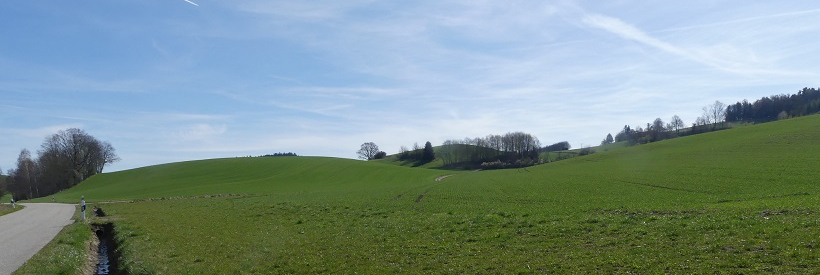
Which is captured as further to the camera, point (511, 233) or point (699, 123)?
point (699, 123)

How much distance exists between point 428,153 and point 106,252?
14610cm

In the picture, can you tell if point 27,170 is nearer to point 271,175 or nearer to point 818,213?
point 271,175

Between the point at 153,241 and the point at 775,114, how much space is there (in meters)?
174

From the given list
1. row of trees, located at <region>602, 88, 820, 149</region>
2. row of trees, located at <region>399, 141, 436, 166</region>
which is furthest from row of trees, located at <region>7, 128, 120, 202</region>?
row of trees, located at <region>602, 88, 820, 149</region>

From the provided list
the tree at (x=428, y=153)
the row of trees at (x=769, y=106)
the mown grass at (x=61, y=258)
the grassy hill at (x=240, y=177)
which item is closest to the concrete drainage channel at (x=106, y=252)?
the mown grass at (x=61, y=258)

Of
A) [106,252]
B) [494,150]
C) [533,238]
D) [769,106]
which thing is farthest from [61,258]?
[769,106]

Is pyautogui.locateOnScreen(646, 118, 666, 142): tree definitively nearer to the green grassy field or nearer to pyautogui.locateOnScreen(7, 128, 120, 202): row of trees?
the green grassy field

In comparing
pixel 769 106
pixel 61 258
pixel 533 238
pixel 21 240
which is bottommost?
pixel 533 238

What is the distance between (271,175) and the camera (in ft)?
340

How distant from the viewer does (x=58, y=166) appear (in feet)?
371

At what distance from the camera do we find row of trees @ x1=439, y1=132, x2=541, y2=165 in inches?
5832

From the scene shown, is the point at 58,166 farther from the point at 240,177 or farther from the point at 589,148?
the point at 589,148

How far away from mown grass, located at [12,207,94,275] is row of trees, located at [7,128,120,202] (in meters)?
107

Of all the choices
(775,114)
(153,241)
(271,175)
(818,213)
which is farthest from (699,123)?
(153,241)
